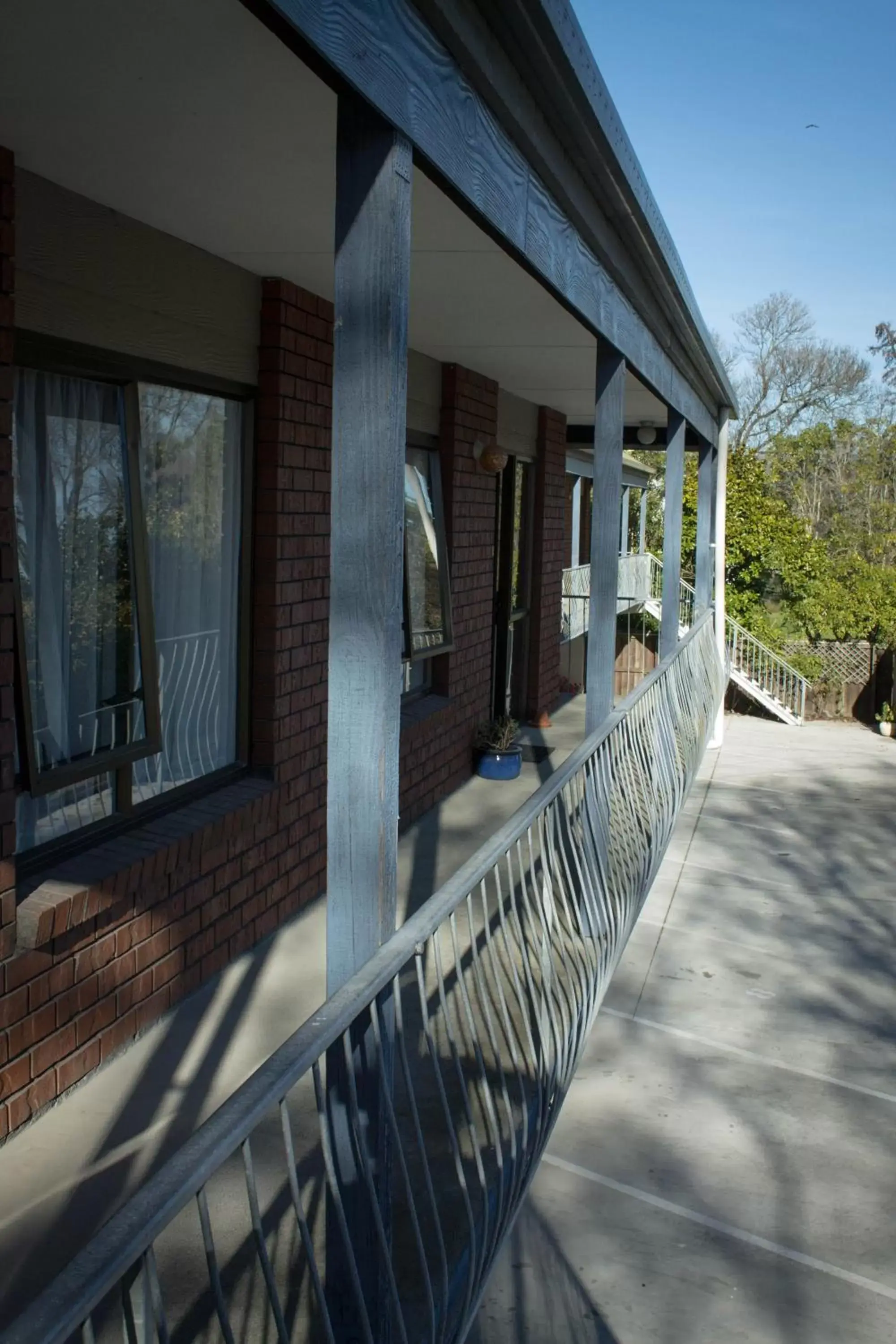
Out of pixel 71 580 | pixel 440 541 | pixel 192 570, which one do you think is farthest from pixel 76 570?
pixel 440 541

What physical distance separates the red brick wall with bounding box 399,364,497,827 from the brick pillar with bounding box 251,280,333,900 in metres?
1.48

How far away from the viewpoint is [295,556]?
5910 mm

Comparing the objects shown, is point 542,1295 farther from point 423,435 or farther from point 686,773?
point 423,435

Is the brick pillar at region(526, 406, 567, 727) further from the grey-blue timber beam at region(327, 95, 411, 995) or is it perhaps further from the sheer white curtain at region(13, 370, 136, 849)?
the grey-blue timber beam at region(327, 95, 411, 995)

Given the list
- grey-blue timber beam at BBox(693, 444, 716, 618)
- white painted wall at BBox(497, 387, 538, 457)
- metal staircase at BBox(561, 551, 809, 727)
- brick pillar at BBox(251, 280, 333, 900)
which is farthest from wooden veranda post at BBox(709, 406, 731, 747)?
brick pillar at BBox(251, 280, 333, 900)

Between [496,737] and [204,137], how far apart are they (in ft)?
19.9

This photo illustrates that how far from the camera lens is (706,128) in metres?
42.4

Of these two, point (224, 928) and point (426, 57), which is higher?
point (426, 57)

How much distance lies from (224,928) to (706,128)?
42264 millimetres

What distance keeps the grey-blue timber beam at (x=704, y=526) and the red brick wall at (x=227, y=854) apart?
569cm

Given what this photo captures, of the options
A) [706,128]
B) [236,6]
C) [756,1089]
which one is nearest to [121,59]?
[236,6]

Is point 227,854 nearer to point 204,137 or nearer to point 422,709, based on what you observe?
point 204,137

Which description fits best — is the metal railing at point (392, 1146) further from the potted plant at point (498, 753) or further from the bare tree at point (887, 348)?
the bare tree at point (887, 348)

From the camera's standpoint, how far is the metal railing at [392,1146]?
5.45ft
